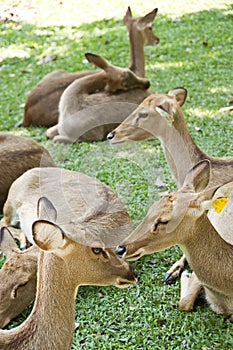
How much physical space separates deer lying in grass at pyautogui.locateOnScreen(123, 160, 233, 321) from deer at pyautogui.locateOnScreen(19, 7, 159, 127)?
437 cm

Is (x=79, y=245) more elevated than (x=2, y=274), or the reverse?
(x=79, y=245)

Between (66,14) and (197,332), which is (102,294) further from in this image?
(66,14)

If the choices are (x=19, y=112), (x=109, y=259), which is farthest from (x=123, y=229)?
(x=19, y=112)

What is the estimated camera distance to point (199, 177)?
4.14 m

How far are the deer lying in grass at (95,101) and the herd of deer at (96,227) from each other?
0.13ft

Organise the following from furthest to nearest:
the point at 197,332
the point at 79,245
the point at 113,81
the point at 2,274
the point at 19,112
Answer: the point at 19,112 < the point at 113,81 < the point at 2,274 < the point at 197,332 < the point at 79,245

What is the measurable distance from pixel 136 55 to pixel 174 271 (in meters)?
4.18

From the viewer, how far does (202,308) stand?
4.59 metres

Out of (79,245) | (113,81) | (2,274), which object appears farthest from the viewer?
(113,81)

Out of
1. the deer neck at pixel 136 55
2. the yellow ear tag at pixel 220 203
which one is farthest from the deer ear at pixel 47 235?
the deer neck at pixel 136 55

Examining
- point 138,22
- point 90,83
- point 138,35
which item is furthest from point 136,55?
point 90,83

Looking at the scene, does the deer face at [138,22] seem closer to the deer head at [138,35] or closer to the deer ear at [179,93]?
the deer head at [138,35]

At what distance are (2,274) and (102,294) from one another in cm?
83

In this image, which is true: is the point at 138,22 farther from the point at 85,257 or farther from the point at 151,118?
the point at 85,257
